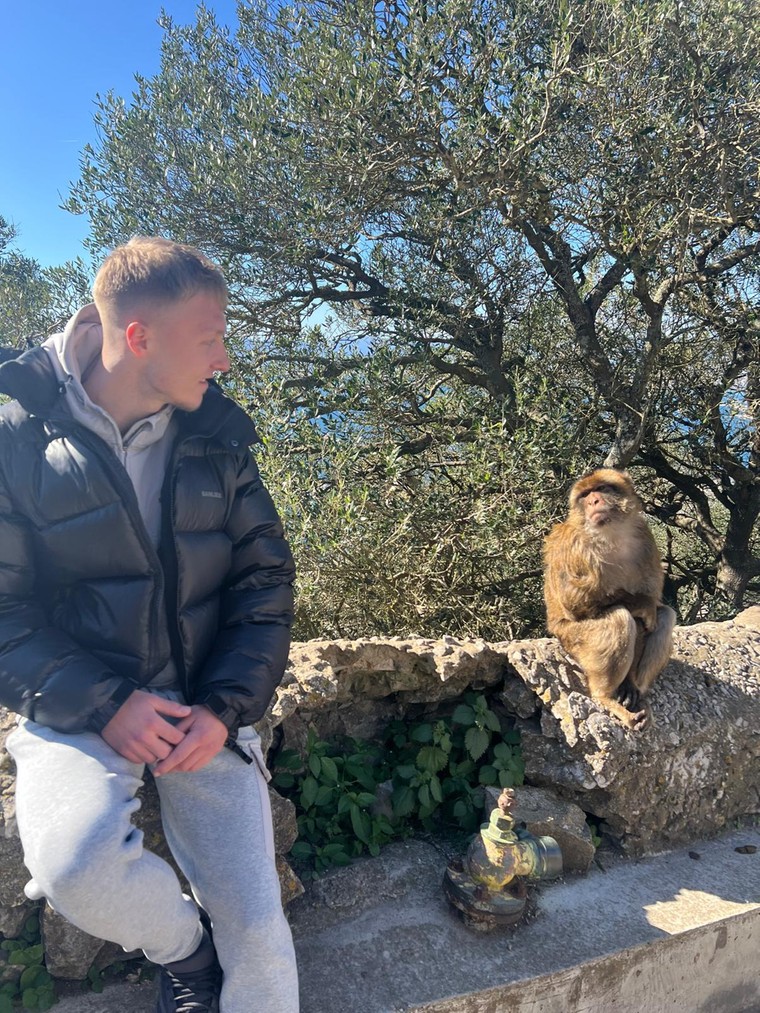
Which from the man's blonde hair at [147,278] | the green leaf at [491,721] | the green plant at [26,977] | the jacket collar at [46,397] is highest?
the man's blonde hair at [147,278]

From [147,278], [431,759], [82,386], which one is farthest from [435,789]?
[147,278]

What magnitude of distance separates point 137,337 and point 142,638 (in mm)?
670

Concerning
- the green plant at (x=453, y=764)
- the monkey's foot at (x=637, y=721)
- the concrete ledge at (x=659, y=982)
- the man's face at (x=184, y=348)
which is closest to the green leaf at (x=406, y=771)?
the green plant at (x=453, y=764)

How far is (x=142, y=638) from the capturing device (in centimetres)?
159

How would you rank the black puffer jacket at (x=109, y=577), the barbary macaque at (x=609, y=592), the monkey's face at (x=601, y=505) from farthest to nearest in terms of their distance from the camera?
the monkey's face at (x=601, y=505) → the barbary macaque at (x=609, y=592) → the black puffer jacket at (x=109, y=577)

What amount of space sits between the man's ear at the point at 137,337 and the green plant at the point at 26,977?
1.49 m

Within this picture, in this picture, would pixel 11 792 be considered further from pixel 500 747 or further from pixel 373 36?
pixel 373 36

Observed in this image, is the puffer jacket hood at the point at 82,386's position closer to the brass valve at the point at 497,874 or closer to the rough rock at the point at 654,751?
the brass valve at the point at 497,874

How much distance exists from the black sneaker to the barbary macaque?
1.71m

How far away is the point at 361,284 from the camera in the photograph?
482 centimetres

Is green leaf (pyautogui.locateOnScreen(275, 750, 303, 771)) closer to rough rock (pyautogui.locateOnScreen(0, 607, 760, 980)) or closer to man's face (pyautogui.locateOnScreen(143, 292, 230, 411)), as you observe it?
rough rock (pyautogui.locateOnScreen(0, 607, 760, 980))

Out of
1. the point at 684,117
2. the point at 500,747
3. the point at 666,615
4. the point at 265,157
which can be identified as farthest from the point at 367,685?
the point at 684,117

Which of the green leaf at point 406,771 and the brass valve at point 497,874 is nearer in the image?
the brass valve at point 497,874

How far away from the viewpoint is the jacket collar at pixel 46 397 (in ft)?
4.96
